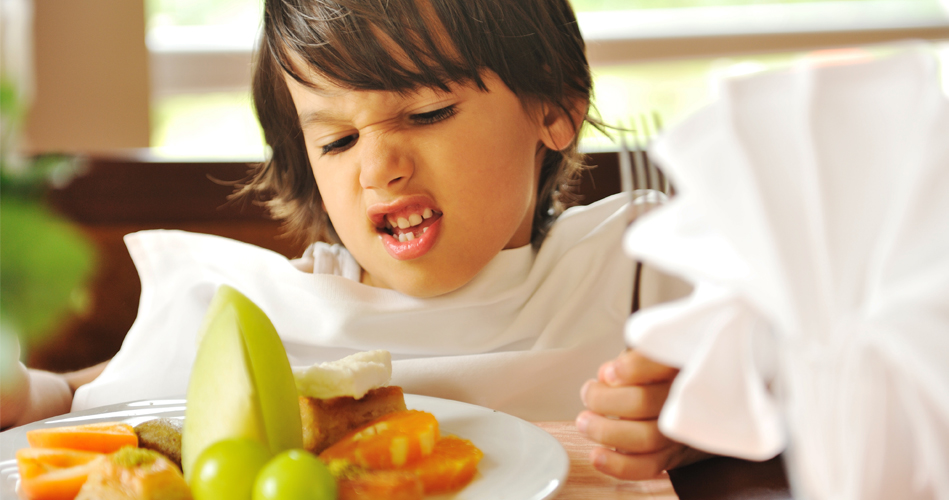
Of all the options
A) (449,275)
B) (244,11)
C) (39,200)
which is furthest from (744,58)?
(39,200)

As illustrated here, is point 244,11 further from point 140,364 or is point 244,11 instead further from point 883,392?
point 883,392

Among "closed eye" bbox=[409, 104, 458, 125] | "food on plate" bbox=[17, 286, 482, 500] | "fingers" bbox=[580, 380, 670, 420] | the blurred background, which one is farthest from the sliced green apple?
the blurred background

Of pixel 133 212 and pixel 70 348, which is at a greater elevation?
pixel 133 212

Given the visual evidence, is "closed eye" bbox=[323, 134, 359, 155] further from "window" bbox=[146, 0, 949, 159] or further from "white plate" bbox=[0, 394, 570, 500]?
"window" bbox=[146, 0, 949, 159]

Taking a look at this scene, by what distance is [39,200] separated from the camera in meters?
0.14

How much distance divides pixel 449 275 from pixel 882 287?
68cm

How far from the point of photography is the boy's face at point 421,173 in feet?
2.70

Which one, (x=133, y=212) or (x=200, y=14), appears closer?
(x=133, y=212)

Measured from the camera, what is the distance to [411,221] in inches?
32.8

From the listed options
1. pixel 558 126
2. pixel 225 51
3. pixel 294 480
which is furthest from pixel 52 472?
pixel 225 51

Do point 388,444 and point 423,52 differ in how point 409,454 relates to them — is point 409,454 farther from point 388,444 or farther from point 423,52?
point 423,52

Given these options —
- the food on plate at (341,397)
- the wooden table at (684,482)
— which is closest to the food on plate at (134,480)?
the food on plate at (341,397)

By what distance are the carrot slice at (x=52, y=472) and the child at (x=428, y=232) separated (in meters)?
0.41

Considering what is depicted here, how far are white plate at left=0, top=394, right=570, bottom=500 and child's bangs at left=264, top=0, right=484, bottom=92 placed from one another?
393mm
